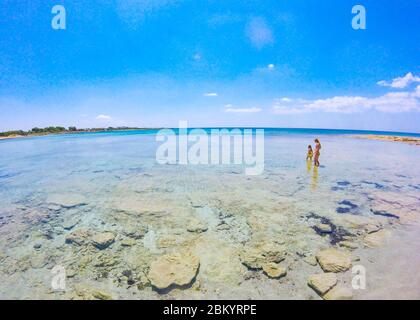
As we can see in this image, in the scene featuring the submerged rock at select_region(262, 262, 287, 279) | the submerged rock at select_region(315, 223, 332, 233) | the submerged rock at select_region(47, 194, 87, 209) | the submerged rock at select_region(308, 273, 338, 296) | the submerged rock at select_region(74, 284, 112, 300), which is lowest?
the submerged rock at select_region(74, 284, 112, 300)

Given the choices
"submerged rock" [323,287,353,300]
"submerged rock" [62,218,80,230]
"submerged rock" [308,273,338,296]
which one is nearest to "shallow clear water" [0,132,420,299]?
"submerged rock" [62,218,80,230]

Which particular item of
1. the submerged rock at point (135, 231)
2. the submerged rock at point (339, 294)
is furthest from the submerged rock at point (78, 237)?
the submerged rock at point (339, 294)

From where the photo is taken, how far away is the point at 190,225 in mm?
7422

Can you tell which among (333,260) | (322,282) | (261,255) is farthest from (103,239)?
(333,260)

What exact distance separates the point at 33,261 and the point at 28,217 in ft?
11.3

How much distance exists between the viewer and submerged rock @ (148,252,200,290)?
465cm

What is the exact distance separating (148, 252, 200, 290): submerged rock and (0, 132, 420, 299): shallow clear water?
0.15 m

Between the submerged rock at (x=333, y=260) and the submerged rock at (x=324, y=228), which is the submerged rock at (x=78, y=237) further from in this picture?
the submerged rock at (x=324, y=228)

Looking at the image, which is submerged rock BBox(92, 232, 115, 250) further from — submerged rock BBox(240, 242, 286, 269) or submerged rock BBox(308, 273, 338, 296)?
submerged rock BBox(308, 273, 338, 296)

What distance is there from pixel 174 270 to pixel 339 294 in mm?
3224

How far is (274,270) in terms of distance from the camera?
505 cm

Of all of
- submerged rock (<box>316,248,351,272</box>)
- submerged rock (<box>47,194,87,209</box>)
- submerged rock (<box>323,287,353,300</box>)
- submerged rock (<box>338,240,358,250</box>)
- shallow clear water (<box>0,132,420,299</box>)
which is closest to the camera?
submerged rock (<box>323,287,353,300</box>)

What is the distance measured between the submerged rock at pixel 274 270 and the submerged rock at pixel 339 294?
92 cm
